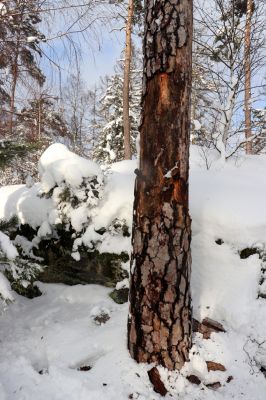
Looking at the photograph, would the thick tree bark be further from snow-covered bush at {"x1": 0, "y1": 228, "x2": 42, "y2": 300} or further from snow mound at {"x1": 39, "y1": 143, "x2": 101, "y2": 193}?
snow mound at {"x1": 39, "y1": 143, "x2": 101, "y2": 193}

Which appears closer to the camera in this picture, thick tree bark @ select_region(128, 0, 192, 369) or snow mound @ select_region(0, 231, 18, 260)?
thick tree bark @ select_region(128, 0, 192, 369)

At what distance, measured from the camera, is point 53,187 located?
18.1 ft

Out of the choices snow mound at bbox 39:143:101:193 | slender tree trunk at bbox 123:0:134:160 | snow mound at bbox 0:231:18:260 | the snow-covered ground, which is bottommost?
the snow-covered ground

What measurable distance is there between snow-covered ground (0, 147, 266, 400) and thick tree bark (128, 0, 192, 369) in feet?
1.08

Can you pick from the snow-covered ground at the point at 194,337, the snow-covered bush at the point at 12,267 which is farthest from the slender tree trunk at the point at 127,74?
the snow-covered bush at the point at 12,267

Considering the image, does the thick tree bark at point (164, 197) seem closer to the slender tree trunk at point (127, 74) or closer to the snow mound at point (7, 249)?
the snow mound at point (7, 249)

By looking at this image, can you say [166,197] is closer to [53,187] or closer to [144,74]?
[144,74]

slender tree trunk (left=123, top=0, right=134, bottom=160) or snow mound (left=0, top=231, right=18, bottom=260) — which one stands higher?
slender tree trunk (left=123, top=0, right=134, bottom=160)

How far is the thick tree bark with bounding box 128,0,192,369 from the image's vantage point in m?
3.08

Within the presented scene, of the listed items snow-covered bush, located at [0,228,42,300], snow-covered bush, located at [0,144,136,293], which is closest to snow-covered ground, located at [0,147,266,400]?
snow-covered bush, located at [0,144,136,293]

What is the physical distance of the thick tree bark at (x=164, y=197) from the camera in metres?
3.08

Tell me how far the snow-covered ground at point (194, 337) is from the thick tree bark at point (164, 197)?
329 millimetres

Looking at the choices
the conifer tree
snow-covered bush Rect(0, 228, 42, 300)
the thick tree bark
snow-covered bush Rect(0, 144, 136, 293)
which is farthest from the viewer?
the conifer tree

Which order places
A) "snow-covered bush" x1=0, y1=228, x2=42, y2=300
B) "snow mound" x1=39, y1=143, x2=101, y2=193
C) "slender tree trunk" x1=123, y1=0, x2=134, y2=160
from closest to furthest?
"snow-covered bush" x1=0, y1=228, x2=42, y2=300
"snow mound" x1=39, y1=143, x2=101, y2=193
"slender tree trunk" x1=123, y1=0, x2=134, y2=160
